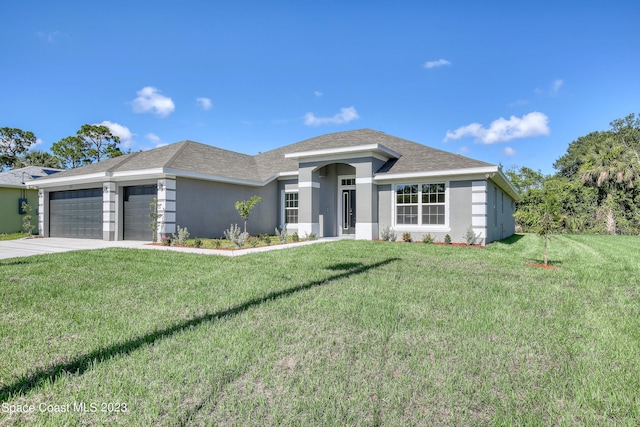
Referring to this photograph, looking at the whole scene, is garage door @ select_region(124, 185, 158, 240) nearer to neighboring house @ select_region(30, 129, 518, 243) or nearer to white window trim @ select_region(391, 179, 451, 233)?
neighboring house @ select_region(30, 129, 518, 243)

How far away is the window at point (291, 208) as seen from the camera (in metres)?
18.0

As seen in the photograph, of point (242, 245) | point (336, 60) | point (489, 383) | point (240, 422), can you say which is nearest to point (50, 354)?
point (240, 422)

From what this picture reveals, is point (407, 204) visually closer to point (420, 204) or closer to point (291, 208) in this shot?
point (420, 204)

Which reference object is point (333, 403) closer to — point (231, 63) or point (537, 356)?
point (537, 356)

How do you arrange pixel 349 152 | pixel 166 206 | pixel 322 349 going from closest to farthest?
pixel 322 349 < pixel 166 206 < pixel 349 152

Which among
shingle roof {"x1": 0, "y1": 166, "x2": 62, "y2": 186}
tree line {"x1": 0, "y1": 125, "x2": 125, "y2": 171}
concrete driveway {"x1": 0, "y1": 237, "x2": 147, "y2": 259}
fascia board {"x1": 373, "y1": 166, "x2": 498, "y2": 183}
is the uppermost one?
tree line {"x1": 0, "y1": 125, "x2": 125, "y2": 171}

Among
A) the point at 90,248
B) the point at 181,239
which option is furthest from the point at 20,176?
the point at 181,239

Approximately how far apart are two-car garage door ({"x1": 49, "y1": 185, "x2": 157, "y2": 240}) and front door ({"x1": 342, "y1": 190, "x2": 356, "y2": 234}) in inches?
352

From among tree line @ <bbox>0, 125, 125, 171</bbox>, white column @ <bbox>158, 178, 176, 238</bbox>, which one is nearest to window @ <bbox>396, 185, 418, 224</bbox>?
white column @ <bbox>158, 178, 176, 238</bbox>

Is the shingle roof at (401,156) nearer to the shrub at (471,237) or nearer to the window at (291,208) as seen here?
the window at (291,208)

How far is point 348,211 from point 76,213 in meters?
14.2

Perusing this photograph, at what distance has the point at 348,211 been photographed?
56.9 ft

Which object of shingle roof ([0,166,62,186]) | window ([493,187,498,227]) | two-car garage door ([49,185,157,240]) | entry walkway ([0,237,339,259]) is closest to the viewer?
entry walkway ([0,237,339,259])

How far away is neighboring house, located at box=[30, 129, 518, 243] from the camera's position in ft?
44.9
